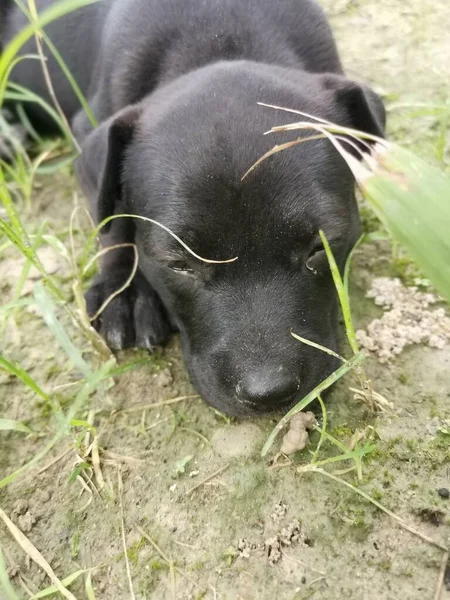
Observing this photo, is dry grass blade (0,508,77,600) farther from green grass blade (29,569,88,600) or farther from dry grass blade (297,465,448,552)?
dry grass blade (297,465,448,552)

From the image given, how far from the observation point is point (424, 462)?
6.39ft

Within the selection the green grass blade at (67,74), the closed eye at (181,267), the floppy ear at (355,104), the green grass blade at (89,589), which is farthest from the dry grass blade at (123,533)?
the green grass blade at (67,74)

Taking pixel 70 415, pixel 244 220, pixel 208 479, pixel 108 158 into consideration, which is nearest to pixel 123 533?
pixel 208 479

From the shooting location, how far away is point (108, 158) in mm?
2309

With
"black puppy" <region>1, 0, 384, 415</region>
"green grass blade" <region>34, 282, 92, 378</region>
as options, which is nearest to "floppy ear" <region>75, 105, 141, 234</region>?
"black puppy" <region>1, 0, 384, 415</region>

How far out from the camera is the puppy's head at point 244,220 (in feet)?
6.34

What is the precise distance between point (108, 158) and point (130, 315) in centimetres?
71

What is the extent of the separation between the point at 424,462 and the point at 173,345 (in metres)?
1.14

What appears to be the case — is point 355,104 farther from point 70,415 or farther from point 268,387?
point 70,415

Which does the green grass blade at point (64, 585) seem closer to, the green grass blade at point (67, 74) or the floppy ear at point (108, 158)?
the floppy ear at point (108, 158)

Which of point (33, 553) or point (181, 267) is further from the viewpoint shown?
point (181, 267)

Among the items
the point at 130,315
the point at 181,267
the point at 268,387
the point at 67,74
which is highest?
the point at 67,74

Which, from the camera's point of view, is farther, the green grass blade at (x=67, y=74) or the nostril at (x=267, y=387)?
the green grass blade at (x=67, y=74)

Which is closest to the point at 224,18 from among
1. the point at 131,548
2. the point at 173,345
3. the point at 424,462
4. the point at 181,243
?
the point at 181,243
